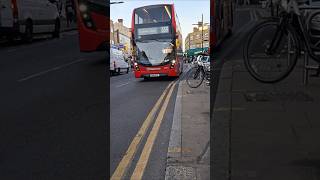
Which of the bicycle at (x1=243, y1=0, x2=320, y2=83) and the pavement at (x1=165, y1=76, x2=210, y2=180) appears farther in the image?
the pavement at (x1=165, y1=76, x2=210, y2=180)

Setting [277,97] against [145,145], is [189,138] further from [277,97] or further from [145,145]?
[277,97]

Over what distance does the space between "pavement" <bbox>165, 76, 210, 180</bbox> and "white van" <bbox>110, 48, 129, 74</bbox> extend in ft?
2.43

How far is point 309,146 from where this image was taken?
5406 mm

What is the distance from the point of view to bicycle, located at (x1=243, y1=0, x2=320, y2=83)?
2602 mm

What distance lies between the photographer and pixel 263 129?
614 centimetres

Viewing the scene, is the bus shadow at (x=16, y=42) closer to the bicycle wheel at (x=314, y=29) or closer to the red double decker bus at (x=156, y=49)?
the red double decker bus at (x=156, y=49)

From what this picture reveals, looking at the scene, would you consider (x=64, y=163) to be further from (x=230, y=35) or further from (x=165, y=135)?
(x=230, y=35)

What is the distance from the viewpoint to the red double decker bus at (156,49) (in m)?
3.37

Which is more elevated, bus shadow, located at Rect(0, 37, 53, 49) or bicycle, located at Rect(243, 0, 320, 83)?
bus shadow, located at Rect(0, 37, 53, 49)

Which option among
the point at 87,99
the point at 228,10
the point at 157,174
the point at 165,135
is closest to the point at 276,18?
the point at 228,10

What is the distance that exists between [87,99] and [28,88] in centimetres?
300

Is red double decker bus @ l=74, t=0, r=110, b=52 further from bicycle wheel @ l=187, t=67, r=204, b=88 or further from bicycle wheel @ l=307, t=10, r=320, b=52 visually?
bicycle wheel @ l=307, t=10, r=320, b=52

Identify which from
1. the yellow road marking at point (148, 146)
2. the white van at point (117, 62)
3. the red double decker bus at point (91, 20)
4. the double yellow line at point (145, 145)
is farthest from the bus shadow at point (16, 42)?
the white van at point (117, 62)

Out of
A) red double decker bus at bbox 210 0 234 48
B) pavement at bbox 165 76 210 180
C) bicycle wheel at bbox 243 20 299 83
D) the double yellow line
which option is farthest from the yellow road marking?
bicycle wheel at bbox 243 20 299 83
